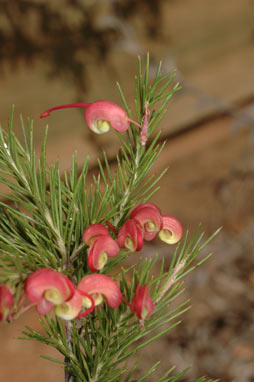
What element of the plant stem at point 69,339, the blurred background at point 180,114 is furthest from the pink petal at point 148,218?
the blurred background at point 180,114

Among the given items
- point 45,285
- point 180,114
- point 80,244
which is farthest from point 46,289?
point 180,114

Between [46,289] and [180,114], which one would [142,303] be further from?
[180,114]

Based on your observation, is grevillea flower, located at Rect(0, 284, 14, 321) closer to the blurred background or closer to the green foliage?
the green foliage

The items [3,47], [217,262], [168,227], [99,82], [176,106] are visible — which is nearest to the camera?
[168,227]

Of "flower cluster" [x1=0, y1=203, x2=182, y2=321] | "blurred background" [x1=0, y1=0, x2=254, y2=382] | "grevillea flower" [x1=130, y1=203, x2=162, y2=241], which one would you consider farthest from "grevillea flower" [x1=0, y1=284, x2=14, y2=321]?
"blurred background" [x1=0, y1=0, x2=254, y2=382]

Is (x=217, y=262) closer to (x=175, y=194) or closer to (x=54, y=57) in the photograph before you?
(x=175, y=194)

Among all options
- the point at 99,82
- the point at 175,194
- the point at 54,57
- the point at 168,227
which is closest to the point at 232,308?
the point at 175,194
